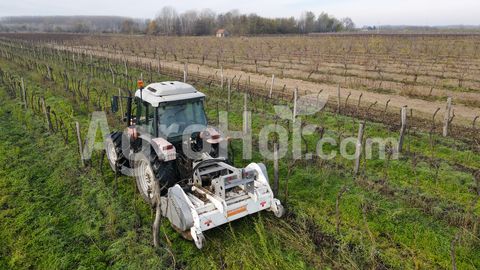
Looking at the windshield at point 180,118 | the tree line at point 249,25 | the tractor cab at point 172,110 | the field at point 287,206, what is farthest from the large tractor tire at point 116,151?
the tree line at point 249,25

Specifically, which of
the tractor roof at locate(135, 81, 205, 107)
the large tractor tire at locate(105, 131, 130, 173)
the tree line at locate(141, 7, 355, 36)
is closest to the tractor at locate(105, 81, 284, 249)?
the tractor roof at locate(135, 81, 205, 107)

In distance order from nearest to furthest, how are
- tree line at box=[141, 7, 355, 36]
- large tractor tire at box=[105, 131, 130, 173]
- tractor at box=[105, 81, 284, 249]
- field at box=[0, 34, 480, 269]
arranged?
field at box=[0, 34, 480, 269]
tractor at box=[105, 81, 284, 249]
large tractor tire at box=[105, 131, 130, 173]
tree line at box=[141, 7, 355, 36]

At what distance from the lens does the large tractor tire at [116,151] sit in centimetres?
729

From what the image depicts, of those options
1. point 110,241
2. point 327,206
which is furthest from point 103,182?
point 327,206

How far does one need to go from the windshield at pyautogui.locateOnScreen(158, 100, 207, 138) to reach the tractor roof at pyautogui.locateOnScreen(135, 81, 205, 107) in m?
0.13

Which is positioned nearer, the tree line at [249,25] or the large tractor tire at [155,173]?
the large tractor tire at [155,173]

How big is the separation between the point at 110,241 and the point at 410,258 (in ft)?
14.7

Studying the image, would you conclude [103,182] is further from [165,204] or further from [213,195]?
[213,195]

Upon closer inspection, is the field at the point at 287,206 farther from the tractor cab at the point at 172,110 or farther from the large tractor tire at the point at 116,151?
the tractor cab at the point at 172,110

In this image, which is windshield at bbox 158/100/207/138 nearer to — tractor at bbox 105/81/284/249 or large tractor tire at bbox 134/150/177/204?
tractor at bbox 105/81/284/249

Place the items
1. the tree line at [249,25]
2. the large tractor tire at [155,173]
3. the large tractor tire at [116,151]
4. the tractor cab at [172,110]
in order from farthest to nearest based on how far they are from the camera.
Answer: the tree line at [249,25]
the large tractor tire at [116,151]
the tractor cab at [172,110]
the large tractor tire at [155,173]

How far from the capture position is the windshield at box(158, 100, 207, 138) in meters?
6.15

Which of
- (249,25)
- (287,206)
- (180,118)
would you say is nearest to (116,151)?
(180,118)

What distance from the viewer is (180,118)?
6312mm
